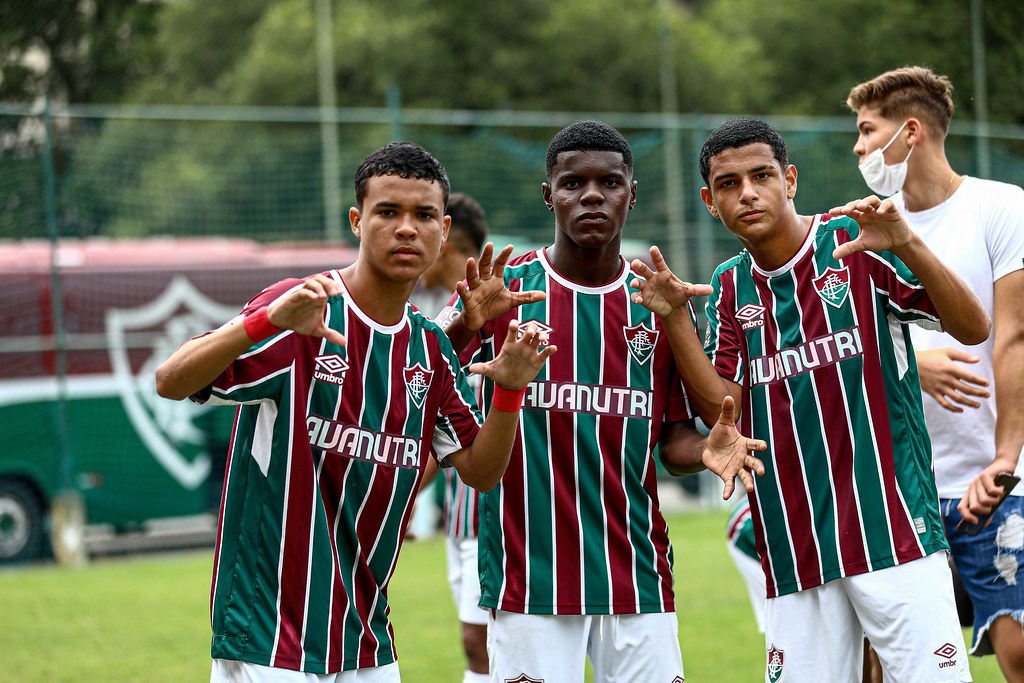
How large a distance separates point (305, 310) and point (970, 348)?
2746 mm

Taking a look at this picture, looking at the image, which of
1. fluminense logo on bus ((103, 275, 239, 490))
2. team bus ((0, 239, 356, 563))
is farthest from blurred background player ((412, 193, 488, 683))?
fluminense logo on bus ((103, 275, 239, 490))

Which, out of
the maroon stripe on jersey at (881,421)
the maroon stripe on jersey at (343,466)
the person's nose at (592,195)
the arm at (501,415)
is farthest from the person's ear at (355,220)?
the maroon stripe on jersey at (881,421)

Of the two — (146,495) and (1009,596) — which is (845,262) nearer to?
(1009,596)

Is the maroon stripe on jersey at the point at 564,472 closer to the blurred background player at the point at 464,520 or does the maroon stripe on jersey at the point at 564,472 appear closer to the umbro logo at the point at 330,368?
the umbro logo at the point at 330,368

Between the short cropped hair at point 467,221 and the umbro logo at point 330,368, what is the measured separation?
2.64 m

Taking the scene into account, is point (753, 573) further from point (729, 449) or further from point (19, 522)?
point (19, 522)

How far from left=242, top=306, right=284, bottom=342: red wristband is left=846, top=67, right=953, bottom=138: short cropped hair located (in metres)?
→ 2.71

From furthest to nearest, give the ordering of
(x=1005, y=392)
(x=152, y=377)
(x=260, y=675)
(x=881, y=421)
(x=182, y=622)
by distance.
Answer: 1. (x=152, y=377)
2. (x=182, y=622)
3. (x=1005, y=392)
4. (x=881, y=421)
5. (x=260, y=675)

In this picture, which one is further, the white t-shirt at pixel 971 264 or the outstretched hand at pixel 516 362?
the white t-shirt at pixel 971 264

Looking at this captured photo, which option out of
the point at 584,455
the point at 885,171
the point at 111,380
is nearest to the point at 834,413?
the point at 584,455

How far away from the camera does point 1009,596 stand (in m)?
4.16

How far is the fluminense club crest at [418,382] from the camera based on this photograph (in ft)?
11.6

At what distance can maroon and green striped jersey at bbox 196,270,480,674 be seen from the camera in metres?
3.27

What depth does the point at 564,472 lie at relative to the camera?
12.3 feet
